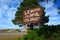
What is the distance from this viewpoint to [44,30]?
1011cm

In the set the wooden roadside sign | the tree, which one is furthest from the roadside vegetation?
the tree

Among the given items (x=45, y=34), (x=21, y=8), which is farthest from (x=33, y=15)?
(x=21, y=8)

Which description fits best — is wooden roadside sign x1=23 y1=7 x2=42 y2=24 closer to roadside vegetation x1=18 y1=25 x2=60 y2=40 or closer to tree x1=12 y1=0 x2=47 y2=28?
roadside vegetation x1=18 y1=25 x2=60 y2=40

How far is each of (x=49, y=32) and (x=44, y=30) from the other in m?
0.33

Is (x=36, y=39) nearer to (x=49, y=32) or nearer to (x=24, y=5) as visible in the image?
(x=49, y=32)

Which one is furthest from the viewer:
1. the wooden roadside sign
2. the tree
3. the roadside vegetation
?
the tree

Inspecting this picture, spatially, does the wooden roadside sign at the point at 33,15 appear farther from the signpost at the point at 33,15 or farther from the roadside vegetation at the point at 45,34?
the roadside vegetation at the point at 45,34

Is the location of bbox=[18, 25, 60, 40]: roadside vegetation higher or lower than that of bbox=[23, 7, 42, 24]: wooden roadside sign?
lower

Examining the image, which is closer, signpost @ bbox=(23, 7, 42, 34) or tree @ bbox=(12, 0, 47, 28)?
signpost @ bbox=(23, 7, 42, 34)

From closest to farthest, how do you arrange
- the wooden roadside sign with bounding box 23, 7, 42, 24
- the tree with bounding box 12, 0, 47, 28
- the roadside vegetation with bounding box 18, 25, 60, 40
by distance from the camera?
the roadside vegetation with bounding box 18, 25, 60, 40 < the wooden roadside sign with bounding box 23, 7, 42, 24 < the tree with bounding box 12, 0, 47, 28

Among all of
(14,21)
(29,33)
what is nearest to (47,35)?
(29,33)

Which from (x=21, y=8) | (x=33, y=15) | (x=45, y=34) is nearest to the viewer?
(x=33, y=15)

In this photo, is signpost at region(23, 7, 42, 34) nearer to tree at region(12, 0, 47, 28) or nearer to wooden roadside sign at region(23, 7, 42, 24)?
wooden roadside sign at region(23, 7, 42, 24)

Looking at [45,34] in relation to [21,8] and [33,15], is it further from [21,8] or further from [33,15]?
[21,8]
